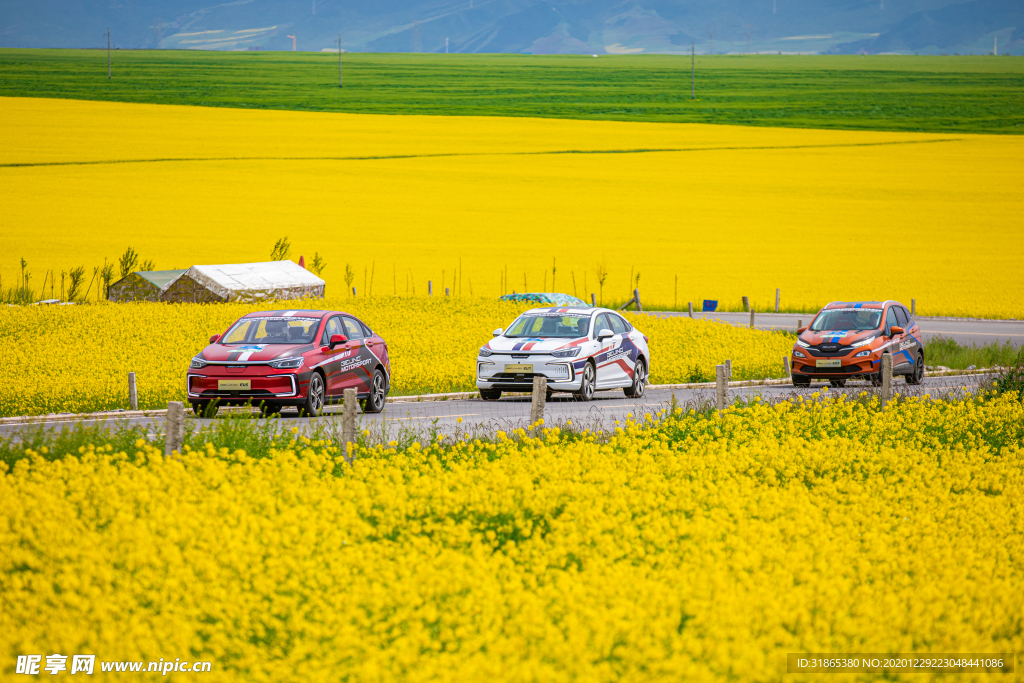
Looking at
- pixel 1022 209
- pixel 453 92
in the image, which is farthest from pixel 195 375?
pixel 453 92

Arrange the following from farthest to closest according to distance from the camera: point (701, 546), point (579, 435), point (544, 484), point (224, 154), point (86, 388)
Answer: point (224, 154) → point (86, 388) → point (579, 435) → point (544, 484) → point (701, 546)

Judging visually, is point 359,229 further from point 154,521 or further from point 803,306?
point 154,521

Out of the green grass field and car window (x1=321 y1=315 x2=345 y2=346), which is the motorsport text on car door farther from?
the green grass field

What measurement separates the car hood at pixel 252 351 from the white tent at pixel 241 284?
54.4ft

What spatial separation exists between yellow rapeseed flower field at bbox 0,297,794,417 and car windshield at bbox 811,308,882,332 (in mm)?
1789

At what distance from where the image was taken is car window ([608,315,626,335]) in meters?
22.3

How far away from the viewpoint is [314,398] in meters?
17.6

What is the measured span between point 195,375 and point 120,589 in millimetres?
10763

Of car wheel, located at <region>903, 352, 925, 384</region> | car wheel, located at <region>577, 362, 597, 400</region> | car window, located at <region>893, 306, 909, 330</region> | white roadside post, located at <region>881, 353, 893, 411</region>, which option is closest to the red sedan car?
car wheel, located at <region>577, 362, 597, 400</region>

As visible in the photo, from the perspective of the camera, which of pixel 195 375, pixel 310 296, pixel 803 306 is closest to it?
pixel 195 375

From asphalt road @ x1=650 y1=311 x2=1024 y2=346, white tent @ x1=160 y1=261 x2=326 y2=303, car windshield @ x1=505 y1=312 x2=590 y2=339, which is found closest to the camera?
car windshield @ x1=505 y1=312 x2=590 y2=339

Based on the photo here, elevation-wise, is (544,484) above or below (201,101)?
below

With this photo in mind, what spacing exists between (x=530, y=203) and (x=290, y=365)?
44.8m

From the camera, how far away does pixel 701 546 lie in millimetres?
7945
